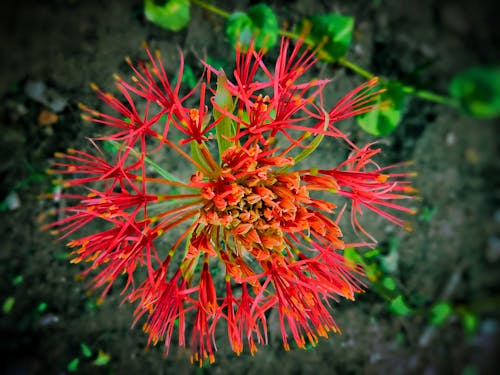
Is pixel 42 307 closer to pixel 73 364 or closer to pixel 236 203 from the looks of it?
pixel 73 364

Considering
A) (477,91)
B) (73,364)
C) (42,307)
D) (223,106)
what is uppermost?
(477,91)

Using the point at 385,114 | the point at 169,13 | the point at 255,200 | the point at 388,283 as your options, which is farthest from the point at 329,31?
the point at 388,283

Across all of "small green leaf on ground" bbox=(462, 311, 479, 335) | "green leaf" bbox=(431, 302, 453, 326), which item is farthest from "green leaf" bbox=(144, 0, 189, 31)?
"small green leaf on ground" bbox=(462, 311, 479, 335)

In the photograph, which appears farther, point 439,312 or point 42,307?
point 439,312

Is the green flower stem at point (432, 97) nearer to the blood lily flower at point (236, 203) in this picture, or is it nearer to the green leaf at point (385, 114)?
the green leaf at point (385, 114)

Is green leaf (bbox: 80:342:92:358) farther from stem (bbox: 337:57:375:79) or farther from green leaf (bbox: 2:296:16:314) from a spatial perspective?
stem (bbox: 337:57:375:79)

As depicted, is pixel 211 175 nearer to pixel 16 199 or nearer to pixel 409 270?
pixel 16 199

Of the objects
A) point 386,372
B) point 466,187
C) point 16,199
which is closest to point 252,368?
point 386,372
